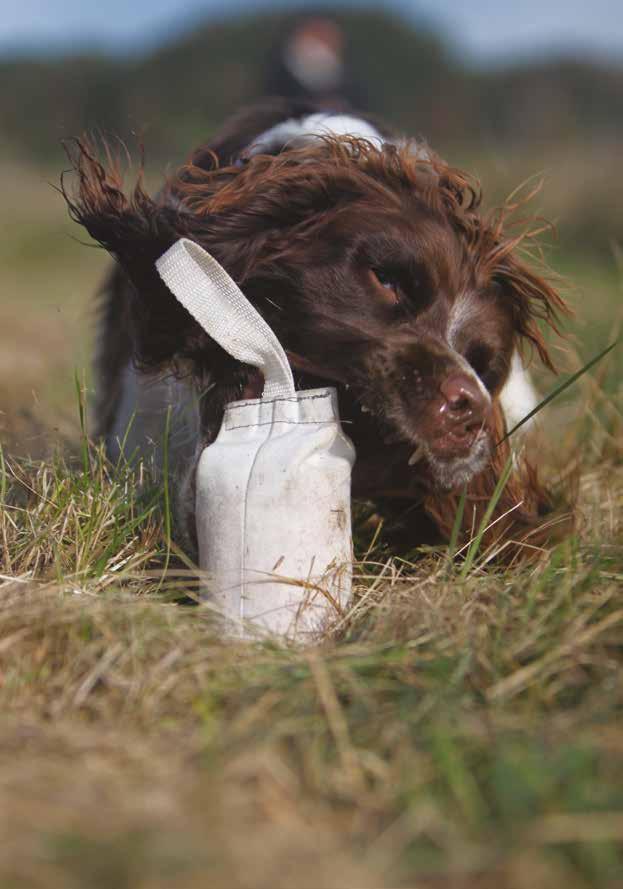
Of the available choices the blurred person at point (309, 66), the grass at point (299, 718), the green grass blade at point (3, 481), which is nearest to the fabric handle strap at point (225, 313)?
the grass at point (299, 718)

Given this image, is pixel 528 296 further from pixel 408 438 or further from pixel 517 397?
pixel 408 438

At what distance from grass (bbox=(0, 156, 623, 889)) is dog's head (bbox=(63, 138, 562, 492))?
28 centimetres

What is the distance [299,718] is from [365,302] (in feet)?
3.16

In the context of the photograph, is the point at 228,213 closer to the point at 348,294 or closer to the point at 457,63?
the point at 348,294

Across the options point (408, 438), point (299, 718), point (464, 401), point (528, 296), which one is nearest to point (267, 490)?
point (408, 438)

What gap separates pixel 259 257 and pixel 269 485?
617 mm

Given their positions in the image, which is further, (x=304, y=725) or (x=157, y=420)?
(x=157, y=420)

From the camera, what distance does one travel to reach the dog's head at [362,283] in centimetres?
216

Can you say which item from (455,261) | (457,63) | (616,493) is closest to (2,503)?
(455,261)

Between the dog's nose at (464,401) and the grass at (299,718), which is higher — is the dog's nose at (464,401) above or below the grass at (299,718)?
above

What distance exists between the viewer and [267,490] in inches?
78.8

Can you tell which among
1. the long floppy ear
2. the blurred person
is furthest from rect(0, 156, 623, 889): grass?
the blurred person

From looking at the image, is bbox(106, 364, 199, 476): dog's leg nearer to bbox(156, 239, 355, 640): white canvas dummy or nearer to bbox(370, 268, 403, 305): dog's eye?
bbox(156, 239, 355, 640): white canvas dummy

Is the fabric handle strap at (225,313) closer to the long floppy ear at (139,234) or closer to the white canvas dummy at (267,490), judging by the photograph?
the white canvas dummy at (267,490)
